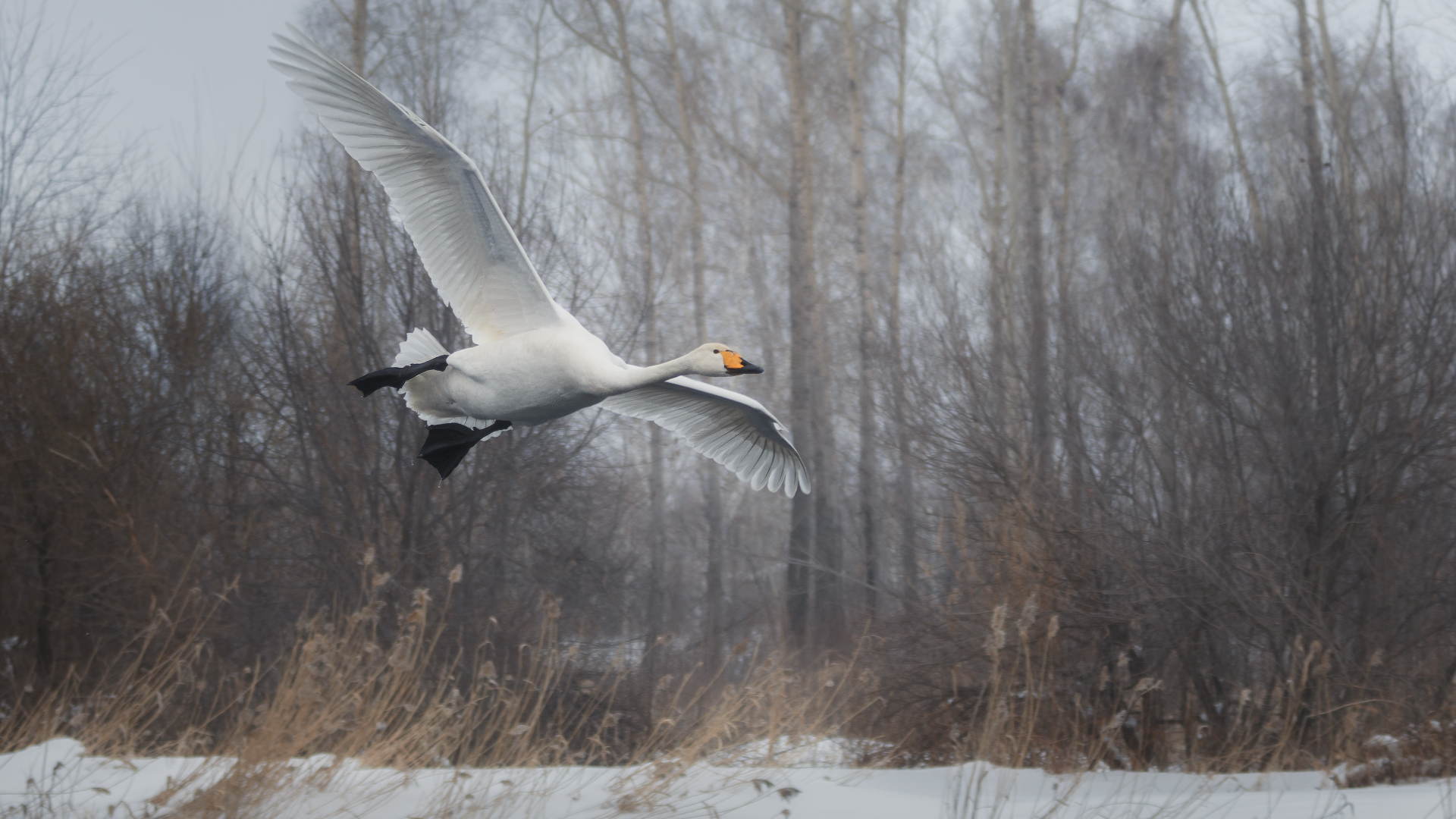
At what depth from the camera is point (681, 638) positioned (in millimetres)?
17156

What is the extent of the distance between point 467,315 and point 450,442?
768 millimetres

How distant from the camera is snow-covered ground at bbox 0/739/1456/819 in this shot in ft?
16.8

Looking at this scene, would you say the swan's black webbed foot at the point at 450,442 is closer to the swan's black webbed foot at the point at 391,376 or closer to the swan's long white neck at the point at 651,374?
the swan's black webbed foot at the point at 391,376

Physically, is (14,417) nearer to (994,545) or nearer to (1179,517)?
(994,545)

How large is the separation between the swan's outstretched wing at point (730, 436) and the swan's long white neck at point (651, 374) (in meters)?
1.64

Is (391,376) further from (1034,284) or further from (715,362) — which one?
(1034,284)

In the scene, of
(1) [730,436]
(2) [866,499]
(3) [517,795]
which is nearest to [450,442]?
(3) [517,795]

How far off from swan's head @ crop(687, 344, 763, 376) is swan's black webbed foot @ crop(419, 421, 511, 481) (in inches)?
45.8

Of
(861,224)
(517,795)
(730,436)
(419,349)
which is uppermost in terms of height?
(861,224)

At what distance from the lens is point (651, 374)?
17.7 feet

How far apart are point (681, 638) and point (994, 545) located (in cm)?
908

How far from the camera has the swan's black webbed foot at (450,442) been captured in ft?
19.0

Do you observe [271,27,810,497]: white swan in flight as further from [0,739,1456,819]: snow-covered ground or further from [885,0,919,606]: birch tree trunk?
[885,0,919,606]: birch tree trunk

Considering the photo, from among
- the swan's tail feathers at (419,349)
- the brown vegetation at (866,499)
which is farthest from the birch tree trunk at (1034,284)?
the swan's tail feathers at (419,349)
